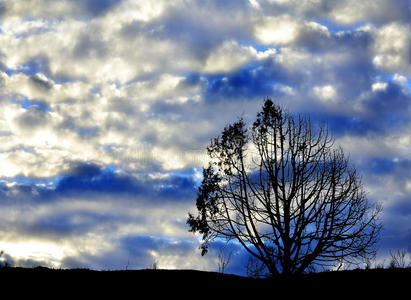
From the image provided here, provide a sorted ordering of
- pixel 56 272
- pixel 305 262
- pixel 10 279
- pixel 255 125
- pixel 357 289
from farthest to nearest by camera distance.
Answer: pixel 255 125 → pixel 305 262 → pixel 56 272 → pixel 10 279 → pixel 357 289

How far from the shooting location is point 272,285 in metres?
16.4

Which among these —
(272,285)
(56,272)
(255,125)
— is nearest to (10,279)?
(56,272)

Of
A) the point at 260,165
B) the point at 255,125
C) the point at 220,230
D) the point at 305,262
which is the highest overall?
the point at 255,125

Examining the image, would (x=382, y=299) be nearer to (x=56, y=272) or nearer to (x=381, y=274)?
(x=381, y=274)

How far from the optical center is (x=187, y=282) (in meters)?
16.9

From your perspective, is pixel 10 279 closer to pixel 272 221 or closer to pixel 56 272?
pixel 56 272

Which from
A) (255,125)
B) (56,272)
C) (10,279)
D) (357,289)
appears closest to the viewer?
(357,289)

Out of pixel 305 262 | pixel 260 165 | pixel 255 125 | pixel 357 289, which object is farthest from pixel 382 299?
pixel 255 125

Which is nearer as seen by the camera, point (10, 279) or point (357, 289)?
point (357, 289)

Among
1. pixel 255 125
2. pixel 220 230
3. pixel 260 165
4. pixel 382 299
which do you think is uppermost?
pixel 255 125

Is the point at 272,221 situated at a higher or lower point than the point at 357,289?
higher

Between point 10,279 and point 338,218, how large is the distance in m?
16.0

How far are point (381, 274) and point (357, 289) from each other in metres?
2.50

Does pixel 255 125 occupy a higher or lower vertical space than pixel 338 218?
higher
